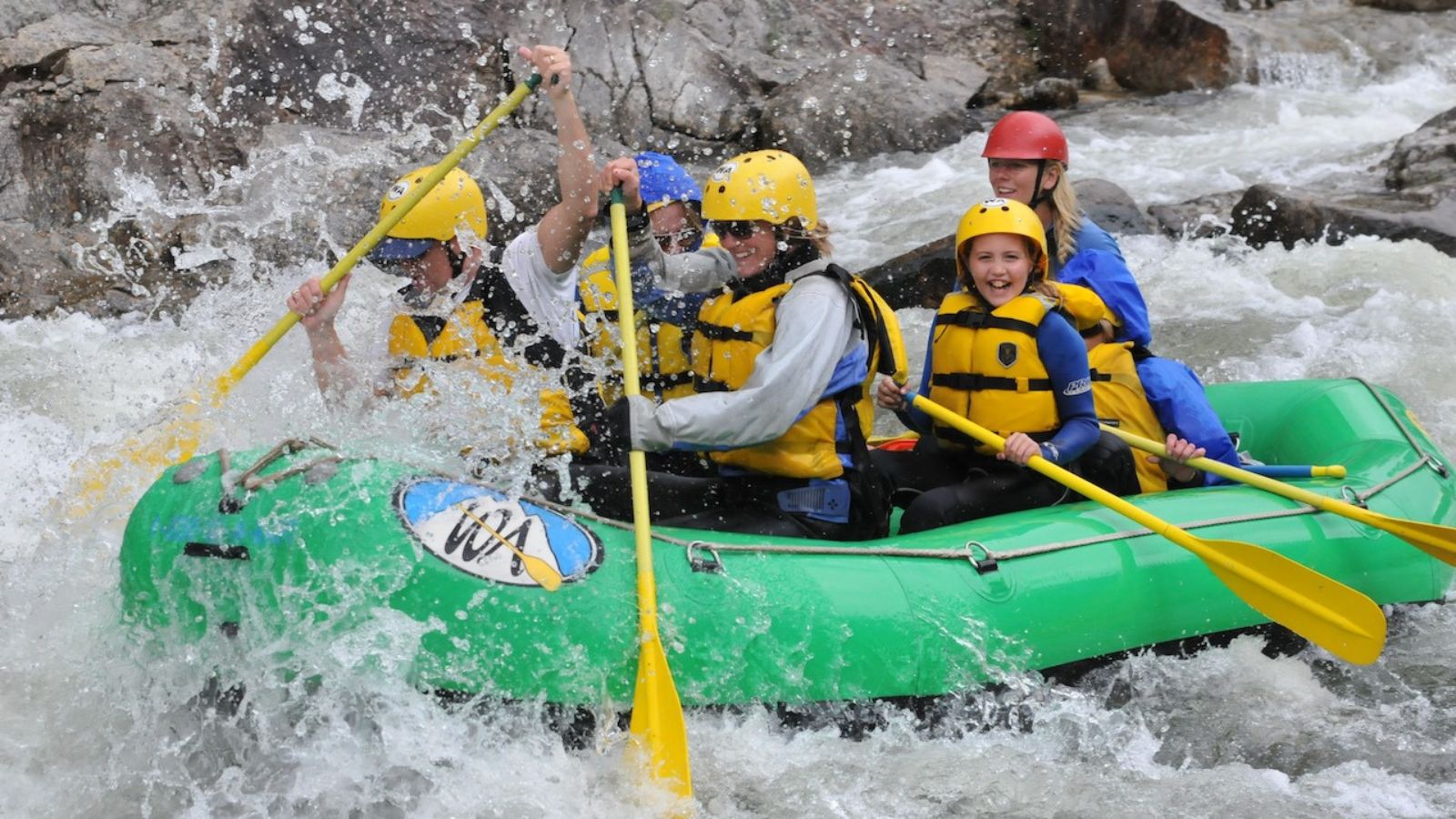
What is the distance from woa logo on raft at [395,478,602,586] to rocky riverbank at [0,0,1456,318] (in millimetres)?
5019

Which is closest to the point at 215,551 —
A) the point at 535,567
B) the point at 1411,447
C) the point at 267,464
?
the point at 267,464

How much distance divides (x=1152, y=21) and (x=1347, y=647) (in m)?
10.0

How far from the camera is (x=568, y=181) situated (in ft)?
13.0

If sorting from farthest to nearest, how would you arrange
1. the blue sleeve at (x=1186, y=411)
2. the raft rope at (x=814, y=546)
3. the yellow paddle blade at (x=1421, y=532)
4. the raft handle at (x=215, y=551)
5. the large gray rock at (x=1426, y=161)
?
the large gray rock at (x=1426, y=161)
the blue sleeve at (x=1186, y=411)
the yellow paddle blade at (x=1421, y=532)
the raft rope at (x=814, y=546)
the raft handle at (x=215, y=551)

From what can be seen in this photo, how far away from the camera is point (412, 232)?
3.99m

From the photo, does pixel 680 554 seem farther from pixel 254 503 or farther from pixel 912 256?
pixel 912 256

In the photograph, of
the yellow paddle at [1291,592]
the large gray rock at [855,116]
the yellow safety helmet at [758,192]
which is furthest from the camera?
the large gray rock at [855,116]

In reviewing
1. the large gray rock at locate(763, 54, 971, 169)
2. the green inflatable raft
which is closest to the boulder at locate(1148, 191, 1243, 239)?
the large gray rock at locate(763, 54, 971, 169)

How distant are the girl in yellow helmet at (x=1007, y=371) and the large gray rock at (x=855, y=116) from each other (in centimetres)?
640

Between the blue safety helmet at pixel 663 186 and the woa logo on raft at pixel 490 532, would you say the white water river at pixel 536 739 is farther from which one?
the blue safety helmet at pixel 663 186

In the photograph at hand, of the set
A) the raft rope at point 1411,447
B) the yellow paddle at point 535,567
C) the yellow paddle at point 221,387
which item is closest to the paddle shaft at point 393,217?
the yellow paddle at point 221,387

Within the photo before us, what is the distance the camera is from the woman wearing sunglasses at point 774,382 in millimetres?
3578

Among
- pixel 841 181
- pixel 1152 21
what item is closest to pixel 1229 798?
pixel 841 181

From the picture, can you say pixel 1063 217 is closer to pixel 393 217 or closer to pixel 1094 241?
pixel 1094 241
